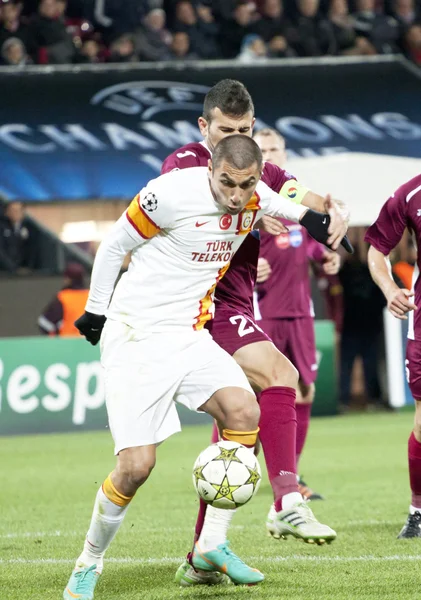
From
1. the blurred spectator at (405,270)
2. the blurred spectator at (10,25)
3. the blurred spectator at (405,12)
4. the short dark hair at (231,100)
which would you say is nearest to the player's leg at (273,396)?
the short dark hair at (231,100)

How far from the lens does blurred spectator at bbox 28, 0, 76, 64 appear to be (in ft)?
58.1

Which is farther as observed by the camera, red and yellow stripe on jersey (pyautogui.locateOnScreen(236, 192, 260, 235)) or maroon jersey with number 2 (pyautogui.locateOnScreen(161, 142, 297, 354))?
maroon jersey with number 2 (pyautogui.locateOnScreen(161, 142, 297, 354))

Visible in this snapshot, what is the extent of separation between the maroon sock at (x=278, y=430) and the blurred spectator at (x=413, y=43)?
14559 mm

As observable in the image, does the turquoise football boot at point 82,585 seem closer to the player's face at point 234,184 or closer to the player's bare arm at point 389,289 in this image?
the player's face at point 234,184

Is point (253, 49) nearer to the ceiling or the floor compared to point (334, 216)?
nearer to the ceiling

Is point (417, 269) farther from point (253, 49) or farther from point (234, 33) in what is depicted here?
point (234, 33)

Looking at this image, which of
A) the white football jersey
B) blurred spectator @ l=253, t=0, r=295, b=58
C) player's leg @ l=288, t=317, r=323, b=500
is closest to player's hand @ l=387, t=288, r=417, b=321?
the white football jersey

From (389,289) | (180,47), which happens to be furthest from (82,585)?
(180,47)

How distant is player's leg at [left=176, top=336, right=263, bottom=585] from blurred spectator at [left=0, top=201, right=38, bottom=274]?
11.6m

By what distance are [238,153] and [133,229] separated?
551 mm

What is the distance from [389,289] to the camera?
634 centimetres

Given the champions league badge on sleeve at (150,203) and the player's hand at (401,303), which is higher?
the champions league badge on sleeve at (150,203)

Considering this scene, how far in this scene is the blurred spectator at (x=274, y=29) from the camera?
18750 millimetres

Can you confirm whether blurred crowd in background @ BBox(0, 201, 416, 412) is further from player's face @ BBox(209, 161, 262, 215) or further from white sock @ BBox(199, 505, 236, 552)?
player's face @ BBox(209, 161, 262, 215)
